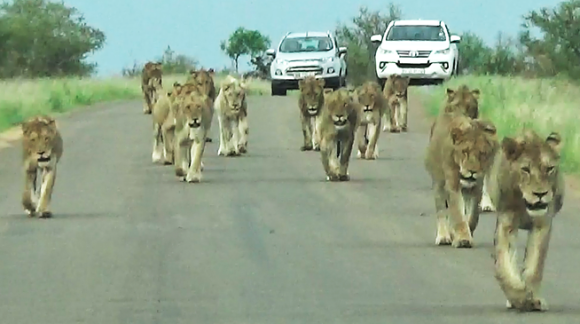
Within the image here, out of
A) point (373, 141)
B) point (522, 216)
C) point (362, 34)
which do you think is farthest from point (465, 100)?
point (362, 34)

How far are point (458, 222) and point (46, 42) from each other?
197 ft

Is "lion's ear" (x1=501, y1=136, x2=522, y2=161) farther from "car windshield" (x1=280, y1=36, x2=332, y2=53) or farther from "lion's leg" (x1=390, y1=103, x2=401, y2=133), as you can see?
"car windshield" (x1=280, y1=36, x2=332, y2=53)

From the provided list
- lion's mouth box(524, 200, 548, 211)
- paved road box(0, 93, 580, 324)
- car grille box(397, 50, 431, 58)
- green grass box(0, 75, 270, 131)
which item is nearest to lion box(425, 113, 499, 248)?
paved road box(0, 93, 580, 324)

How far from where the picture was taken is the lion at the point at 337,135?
18109 mm

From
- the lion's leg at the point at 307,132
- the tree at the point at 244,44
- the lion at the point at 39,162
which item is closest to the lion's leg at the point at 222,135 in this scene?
the lion's leg at the point at 307,132

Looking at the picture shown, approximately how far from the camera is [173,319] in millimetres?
9461

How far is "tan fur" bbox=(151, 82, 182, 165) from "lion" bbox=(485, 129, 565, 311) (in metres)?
10.1

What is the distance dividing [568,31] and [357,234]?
110 feet

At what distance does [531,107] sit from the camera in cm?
2645

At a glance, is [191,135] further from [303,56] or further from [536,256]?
Answer: [303,56]

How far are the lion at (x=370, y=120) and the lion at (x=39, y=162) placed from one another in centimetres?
662

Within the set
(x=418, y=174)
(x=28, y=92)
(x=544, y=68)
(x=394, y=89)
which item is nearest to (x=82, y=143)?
(x=394, y=89)

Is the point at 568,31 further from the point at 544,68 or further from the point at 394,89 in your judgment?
the point at 394,89

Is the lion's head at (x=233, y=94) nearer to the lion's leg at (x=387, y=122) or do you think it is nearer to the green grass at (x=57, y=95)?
the lion's leg at (x=387, y=122)
